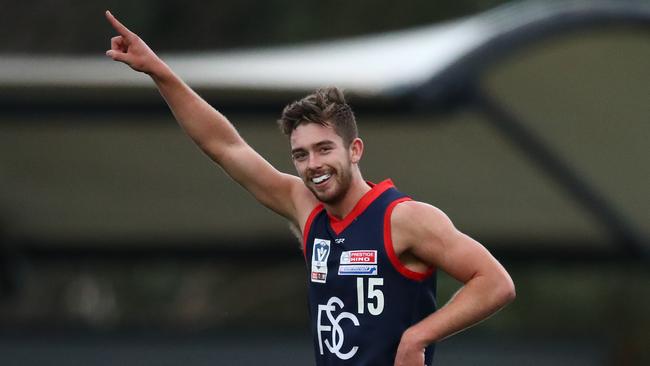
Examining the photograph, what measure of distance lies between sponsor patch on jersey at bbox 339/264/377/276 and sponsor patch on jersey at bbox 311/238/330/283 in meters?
0.11

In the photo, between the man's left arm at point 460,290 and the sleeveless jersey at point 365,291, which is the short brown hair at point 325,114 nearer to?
the sleeveless jersey at point 365,291

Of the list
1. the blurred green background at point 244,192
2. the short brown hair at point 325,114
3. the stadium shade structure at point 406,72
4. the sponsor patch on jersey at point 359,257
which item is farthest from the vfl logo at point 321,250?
the blurred green background at point 244,192

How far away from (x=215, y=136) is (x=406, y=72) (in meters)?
7.20

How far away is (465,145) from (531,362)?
2.95 meters

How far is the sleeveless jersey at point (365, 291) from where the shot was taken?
249 inches

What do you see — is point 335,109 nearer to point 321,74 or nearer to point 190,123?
point 190,123

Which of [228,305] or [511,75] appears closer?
[511,75]

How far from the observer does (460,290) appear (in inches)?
241

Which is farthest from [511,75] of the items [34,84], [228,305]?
[228,305]

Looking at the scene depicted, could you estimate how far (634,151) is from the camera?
17.7 metres

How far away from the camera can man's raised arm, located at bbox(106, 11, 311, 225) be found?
22.7 feet

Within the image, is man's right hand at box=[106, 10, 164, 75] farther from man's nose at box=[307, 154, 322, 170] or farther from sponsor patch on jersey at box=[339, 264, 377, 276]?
sponsor patch on jersey at box=[339, 264, 377, 276]

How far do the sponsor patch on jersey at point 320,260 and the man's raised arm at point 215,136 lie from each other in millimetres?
344

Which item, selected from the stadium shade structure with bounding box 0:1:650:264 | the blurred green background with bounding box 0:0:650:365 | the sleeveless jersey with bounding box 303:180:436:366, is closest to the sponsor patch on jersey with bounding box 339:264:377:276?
the sleeveless jersey with bounding box 303:180:436:366
